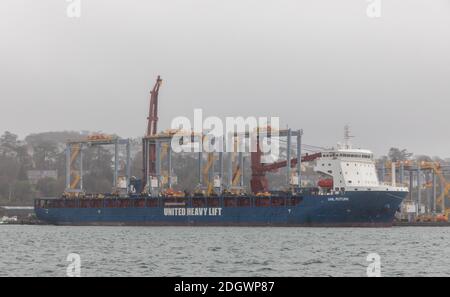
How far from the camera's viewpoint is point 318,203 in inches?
2793

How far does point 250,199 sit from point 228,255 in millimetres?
35439

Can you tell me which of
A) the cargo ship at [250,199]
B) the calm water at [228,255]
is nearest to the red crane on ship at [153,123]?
the cargo ship at [250,199]

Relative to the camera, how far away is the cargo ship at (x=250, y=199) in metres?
70.8

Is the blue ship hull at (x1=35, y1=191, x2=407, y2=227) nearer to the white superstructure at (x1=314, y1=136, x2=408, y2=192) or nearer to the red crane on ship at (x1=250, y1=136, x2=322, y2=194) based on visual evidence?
the white superstructure at (x1=314, y1=136, x2=408, y2=192)

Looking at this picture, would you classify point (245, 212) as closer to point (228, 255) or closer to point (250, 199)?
point (250, 199)

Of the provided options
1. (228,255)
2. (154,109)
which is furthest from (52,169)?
(228,255)

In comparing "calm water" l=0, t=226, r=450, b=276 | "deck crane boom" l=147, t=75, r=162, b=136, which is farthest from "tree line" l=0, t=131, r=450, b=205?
"calm water" l=0, t=226, r=450, b=276

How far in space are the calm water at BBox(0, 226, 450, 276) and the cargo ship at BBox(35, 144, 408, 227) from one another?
45.9 feet

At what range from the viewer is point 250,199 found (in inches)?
2982

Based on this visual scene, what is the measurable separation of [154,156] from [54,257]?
4683 cm

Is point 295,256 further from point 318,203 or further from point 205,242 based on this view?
point 318,203

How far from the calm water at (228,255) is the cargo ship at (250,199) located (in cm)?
1439

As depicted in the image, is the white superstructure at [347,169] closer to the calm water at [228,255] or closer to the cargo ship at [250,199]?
the cargo ship at [250,199]
